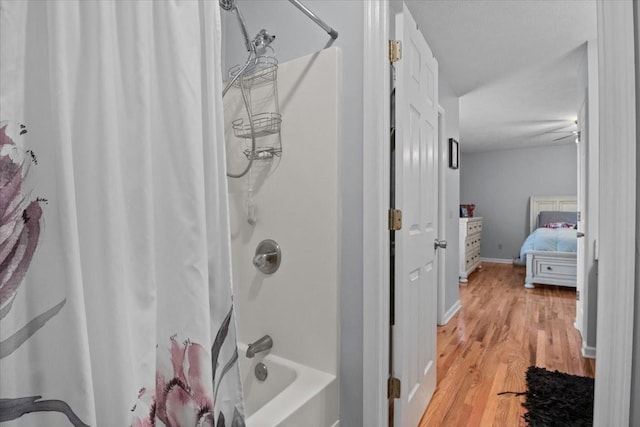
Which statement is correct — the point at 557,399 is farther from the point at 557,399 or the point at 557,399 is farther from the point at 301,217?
the point at 301,217

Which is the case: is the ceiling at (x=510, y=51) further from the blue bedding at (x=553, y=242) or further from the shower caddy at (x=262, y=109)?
the blue bedding at (x=553, y=242)

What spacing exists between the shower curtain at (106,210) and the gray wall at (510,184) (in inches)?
313

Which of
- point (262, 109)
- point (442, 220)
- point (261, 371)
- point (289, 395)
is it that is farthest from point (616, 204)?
point (442, 220)

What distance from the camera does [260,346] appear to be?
1.53m

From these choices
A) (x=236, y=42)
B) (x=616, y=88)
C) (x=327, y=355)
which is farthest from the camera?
(x=236, y=42)

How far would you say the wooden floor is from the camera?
1.95 meters

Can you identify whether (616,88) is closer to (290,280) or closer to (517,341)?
(290,280)

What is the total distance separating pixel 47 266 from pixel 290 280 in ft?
3.48

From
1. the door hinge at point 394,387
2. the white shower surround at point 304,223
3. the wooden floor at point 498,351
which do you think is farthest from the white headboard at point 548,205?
the white shower surround at point 304,223

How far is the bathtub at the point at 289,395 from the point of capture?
1110 mm

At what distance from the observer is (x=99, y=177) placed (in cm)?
55

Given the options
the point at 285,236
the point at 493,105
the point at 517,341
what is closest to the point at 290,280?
the point at 285,236

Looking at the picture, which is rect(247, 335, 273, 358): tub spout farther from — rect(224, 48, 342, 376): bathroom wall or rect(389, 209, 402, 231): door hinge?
rect(389, 209, 402, 231): door hinge

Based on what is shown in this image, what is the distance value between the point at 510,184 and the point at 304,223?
7.33 m
